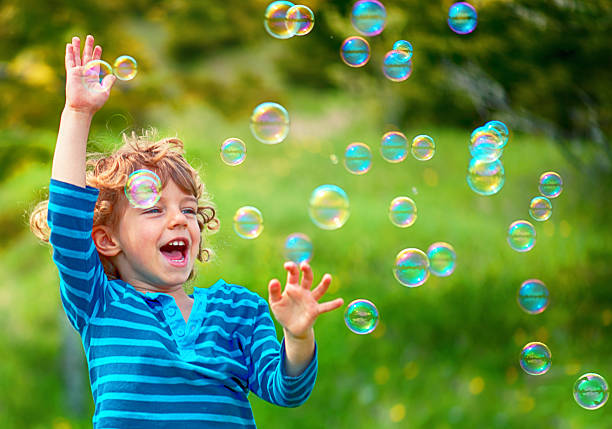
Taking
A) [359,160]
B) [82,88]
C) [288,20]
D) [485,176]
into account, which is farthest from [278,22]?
[82,88]

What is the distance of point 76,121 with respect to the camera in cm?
205

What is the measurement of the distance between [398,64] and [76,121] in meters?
1.92

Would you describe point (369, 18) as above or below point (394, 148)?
above

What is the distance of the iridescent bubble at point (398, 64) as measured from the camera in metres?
3.62

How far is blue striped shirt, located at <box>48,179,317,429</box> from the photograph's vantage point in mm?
1955

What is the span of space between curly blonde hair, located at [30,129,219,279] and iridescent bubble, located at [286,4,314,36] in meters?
1.20

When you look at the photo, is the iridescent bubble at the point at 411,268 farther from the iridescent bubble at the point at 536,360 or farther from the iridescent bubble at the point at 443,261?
the iridescent bubble at the point at 536,360

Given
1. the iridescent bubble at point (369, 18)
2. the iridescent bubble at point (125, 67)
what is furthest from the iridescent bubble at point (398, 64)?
the iridescent bubble at point (125, 67)

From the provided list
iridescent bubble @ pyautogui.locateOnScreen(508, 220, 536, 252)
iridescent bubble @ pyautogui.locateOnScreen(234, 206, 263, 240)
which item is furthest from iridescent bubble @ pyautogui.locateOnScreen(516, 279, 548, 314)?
iridescent bubble @ pyautogui.locateOnScreen(234, 206, 263, 240)

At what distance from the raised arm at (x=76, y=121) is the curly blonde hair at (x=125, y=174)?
0.25m

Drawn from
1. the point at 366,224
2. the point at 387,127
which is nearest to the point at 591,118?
the point at 366,224

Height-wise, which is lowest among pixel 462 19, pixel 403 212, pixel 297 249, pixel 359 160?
pixel 297 249

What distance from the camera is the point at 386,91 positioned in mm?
11312

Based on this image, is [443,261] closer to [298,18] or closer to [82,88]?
[298,18]
